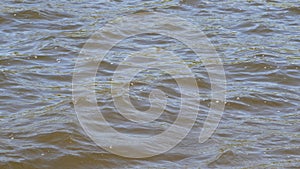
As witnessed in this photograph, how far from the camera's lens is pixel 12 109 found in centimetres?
568

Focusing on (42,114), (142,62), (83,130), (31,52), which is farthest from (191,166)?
(31,52)

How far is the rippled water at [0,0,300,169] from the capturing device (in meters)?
5.06

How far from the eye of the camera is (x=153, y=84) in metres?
6.42

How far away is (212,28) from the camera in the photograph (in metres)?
8.20

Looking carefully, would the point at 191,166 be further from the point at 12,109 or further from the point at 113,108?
the point at 12,109

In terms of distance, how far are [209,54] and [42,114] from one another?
2426 millimetres

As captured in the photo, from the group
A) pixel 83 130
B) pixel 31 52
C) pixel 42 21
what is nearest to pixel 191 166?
pixel 83 130

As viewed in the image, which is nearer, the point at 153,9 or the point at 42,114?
Answer: the point at 42,114

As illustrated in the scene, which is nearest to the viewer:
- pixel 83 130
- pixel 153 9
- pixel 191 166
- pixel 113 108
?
pixel 191 166

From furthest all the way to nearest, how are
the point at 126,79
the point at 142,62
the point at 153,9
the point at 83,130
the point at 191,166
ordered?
the point at 153,9 → the point at 142,62 → the point at 126,79 → the point at 83,130 → the point at 191,166

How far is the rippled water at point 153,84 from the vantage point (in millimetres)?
5062

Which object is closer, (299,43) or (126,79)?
(126,79)

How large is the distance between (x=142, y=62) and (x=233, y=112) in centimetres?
142

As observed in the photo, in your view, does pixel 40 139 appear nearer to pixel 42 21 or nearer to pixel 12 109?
pixel 12 109
